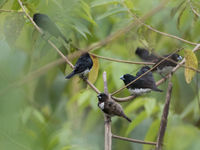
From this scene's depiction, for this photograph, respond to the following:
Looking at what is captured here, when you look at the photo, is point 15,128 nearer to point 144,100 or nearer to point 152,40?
point 152,40

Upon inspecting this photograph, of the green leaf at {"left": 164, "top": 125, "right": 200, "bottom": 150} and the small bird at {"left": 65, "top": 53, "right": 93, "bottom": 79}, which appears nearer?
the green leaf at {"left": 164, "top": 125, "right": 200, "bottom": 150}

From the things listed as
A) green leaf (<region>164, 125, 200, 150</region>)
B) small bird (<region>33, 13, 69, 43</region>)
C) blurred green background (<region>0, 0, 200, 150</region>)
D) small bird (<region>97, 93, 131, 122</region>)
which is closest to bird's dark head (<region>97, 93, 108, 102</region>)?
small bird (<region>97, 93, 131, 122</region>)

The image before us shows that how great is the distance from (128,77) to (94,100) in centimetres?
56

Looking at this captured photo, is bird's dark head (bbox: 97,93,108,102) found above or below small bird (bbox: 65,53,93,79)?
above

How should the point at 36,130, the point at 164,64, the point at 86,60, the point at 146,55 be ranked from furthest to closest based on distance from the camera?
the point at 146,55 → the point at 86,60 → the point at 164,64 → the point at 36,130

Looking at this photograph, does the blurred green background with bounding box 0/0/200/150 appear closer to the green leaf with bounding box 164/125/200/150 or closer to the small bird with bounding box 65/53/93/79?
the green leaf with bounding box 164/125/200/150

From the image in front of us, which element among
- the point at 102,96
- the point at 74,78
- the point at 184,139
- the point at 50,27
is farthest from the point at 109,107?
the point at 184,139

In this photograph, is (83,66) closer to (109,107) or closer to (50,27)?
(109,107)

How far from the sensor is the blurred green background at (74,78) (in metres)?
0.80

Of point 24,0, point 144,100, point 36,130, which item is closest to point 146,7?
point 144,100

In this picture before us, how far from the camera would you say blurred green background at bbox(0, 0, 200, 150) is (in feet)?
2.62

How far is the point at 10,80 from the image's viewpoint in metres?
0.79

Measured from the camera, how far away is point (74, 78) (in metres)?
4.84

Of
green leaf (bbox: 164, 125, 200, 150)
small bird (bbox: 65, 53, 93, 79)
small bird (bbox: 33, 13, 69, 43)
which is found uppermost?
green leaf (bbox: 164, 125, 200, 150)
